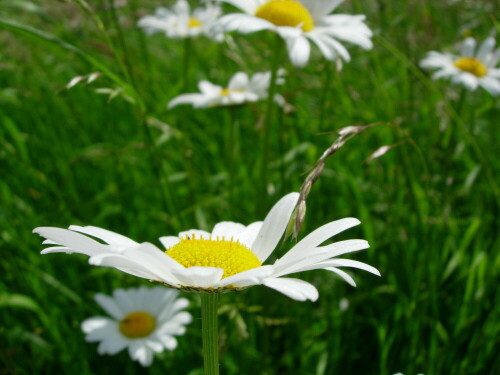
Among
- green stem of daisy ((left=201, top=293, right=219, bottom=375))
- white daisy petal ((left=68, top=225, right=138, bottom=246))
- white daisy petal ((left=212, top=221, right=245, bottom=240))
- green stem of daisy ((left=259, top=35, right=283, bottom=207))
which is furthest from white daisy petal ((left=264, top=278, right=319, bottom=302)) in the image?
green stem of daisy ((left=259, top=35, right=283, bottom=207))

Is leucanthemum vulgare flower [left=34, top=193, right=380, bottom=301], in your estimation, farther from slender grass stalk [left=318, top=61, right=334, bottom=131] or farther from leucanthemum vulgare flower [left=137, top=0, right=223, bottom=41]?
leucanthemum vulgare flower [left=137, top=0, right=223, bottom=41]

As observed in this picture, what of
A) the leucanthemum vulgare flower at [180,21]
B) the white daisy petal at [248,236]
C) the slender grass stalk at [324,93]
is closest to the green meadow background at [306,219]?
the slender grass stalk at [324,93]

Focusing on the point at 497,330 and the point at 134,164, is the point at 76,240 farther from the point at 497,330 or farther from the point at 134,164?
the point at 134,164

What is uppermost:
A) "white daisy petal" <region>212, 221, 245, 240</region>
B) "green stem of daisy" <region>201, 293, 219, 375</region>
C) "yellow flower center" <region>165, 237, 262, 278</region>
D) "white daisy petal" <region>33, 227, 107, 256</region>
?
"white daisy petal" <region>33, 227, 107, 256</region>

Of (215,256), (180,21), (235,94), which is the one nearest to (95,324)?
(235,94)

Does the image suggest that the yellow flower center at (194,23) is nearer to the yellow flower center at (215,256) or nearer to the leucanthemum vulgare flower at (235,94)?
the leucanthemum vulgare flower at (235,94)

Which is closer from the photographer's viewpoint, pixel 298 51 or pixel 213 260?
pixel 213 260

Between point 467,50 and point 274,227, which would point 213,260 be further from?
point 467,50

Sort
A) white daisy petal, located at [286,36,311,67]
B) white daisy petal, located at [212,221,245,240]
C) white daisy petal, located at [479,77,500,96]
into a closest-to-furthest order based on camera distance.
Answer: white daisy petal, located at [212,221,245,240], white daisy petal, located at [286,36,311,67], white daisy petal, located at [479,77,500,96]
